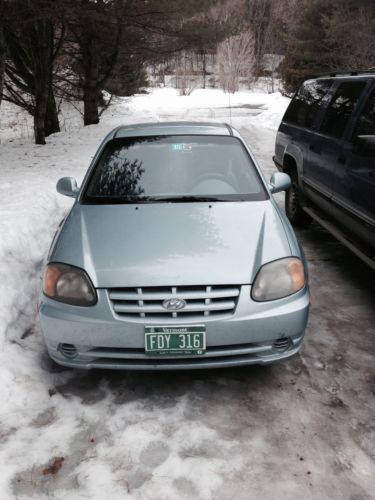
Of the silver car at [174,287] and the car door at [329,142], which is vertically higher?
the car door at [329,142]

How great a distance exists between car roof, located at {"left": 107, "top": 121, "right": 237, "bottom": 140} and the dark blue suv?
3.70ft

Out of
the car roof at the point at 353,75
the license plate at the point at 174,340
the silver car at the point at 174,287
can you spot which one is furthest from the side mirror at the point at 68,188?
the car roof at the point at 353,75

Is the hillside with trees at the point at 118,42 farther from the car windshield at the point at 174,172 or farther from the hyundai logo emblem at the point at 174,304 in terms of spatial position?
the hyundai logo emblem at the point at 174,304

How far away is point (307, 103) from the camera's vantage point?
5.89 metres

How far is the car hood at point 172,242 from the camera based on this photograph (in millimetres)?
2760

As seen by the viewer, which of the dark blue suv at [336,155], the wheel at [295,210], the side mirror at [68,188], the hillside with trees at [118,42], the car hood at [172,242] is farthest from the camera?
the hillside with trees at [118,42]

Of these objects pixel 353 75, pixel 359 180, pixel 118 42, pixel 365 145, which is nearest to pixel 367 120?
pixel 365 145

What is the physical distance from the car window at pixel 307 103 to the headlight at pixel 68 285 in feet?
12.6

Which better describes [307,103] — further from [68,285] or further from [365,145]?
[68,285]

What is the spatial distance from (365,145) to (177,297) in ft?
7.45

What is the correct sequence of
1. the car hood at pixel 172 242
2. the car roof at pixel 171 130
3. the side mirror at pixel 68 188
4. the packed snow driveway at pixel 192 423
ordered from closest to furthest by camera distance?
the packed snow driveway at pixel 192 423 < the car hood at pixel 172 242 < the side mirror at pixel 68 188 < the car roof at pixel 171 130

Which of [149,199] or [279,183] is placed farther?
[279,183]

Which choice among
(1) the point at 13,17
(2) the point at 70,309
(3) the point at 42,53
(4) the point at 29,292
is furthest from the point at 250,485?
(3) the point at 42,53

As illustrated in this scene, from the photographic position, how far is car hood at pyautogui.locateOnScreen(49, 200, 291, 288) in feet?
9.05
